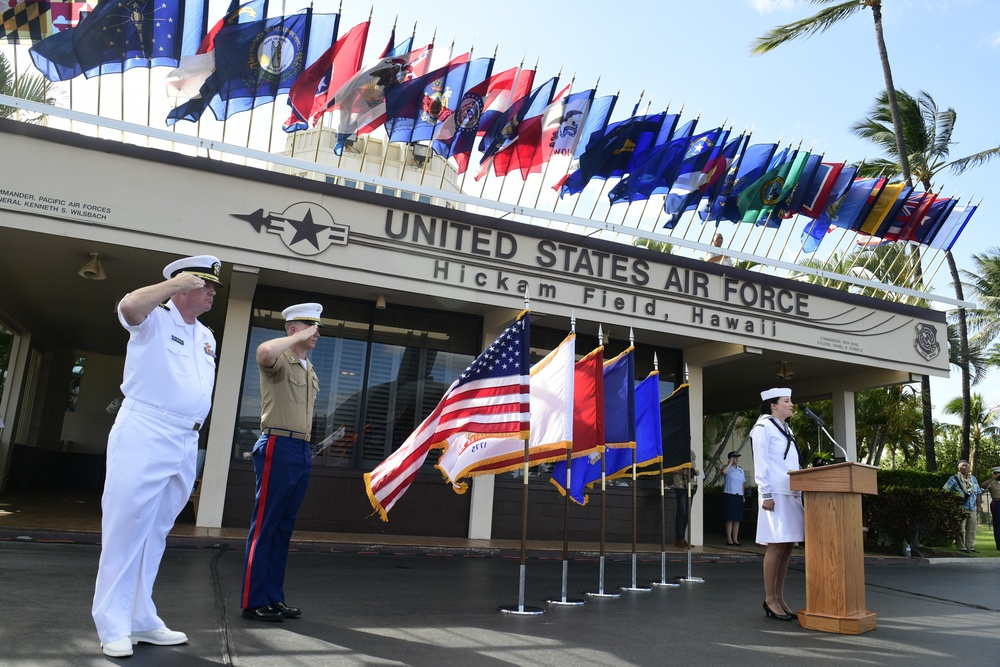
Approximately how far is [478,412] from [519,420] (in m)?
0.37

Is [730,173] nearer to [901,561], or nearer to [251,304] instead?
[901,561]

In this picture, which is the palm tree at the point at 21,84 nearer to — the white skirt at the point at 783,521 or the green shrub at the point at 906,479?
the white skirt at the point at 783,521

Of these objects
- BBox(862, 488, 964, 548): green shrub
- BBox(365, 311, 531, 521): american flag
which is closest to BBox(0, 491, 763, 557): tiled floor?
BBox(862, 488, 964, 548): green shrub

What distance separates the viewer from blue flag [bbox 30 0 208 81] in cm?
1012

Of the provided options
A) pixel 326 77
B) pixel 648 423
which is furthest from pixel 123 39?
pixel 648 423

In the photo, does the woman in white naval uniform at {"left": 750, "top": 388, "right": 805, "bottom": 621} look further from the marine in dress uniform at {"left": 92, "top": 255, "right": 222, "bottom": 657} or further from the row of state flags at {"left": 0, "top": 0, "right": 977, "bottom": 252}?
the row of state flags at {"left": 0, "top": 0, "right": 977, "bottom": 252}

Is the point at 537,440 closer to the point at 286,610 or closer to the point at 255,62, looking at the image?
the point at 286,610

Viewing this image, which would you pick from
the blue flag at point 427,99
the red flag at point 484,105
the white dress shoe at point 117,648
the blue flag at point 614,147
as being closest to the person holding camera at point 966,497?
the blue flag at point 614,147

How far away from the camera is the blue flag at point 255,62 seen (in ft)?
35.2

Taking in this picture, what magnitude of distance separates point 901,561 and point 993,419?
44.0 m

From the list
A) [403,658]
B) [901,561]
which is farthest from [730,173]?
[403,658]

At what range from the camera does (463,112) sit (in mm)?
12453

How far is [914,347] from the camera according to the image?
1497cm

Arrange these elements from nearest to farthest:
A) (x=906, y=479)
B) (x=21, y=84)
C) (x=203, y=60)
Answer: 1. (x=203, y=60)
2. (x=906, y=479)
3. (x=21, y=84)
